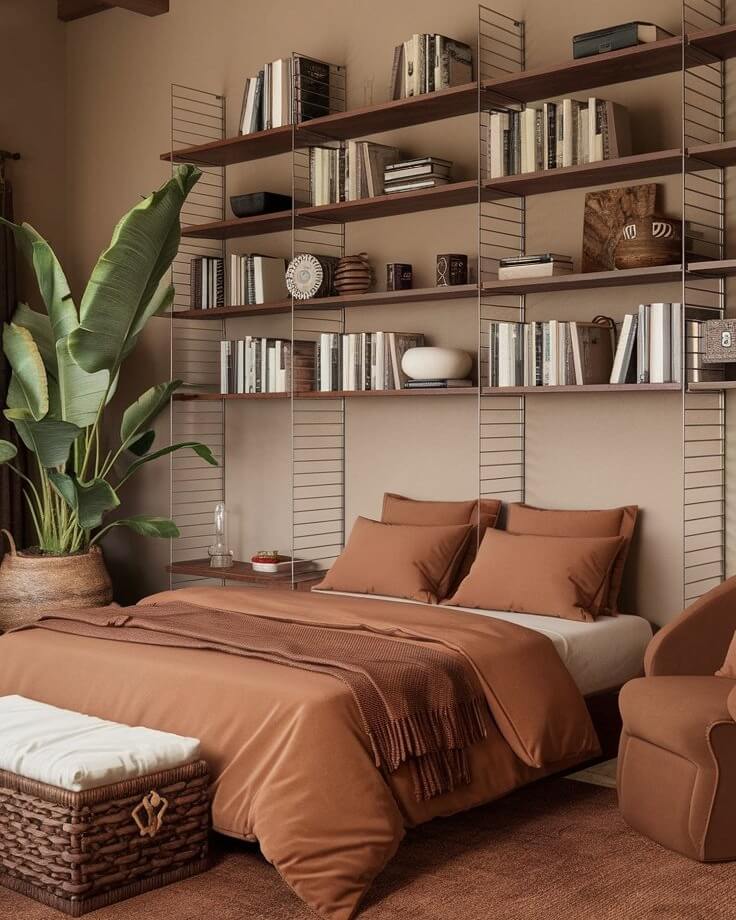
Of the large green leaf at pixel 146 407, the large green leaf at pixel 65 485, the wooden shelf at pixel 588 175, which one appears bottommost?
the large green leaf at pixel 65 485

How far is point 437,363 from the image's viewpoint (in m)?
4.91

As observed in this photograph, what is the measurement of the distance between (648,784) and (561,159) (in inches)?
93.1

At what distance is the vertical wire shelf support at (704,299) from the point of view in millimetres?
4402

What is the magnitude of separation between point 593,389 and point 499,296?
0.80 m

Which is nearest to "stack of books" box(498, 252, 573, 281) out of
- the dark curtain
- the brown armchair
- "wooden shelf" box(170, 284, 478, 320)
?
"wooden shelf" box(170, 284, 478, 320)

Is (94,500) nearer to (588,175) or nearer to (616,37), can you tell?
(588,175)

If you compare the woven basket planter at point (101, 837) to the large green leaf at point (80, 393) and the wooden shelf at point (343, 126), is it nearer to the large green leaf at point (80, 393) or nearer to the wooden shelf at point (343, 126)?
the large green leaf at point (80, 393)

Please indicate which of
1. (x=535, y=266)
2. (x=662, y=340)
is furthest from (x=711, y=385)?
(x=535, y=266)

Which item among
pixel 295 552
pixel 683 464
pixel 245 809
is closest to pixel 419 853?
pixel 245 809

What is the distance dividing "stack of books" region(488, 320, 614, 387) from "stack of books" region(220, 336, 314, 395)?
1013mm

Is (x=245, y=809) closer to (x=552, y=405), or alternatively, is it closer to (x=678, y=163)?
(x=552, y=405)

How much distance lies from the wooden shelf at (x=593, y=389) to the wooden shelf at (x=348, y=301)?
419 mm

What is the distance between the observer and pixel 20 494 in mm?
6301

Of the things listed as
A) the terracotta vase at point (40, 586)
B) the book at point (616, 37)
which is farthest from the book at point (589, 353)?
the terracotta vase at point (40, 586)
